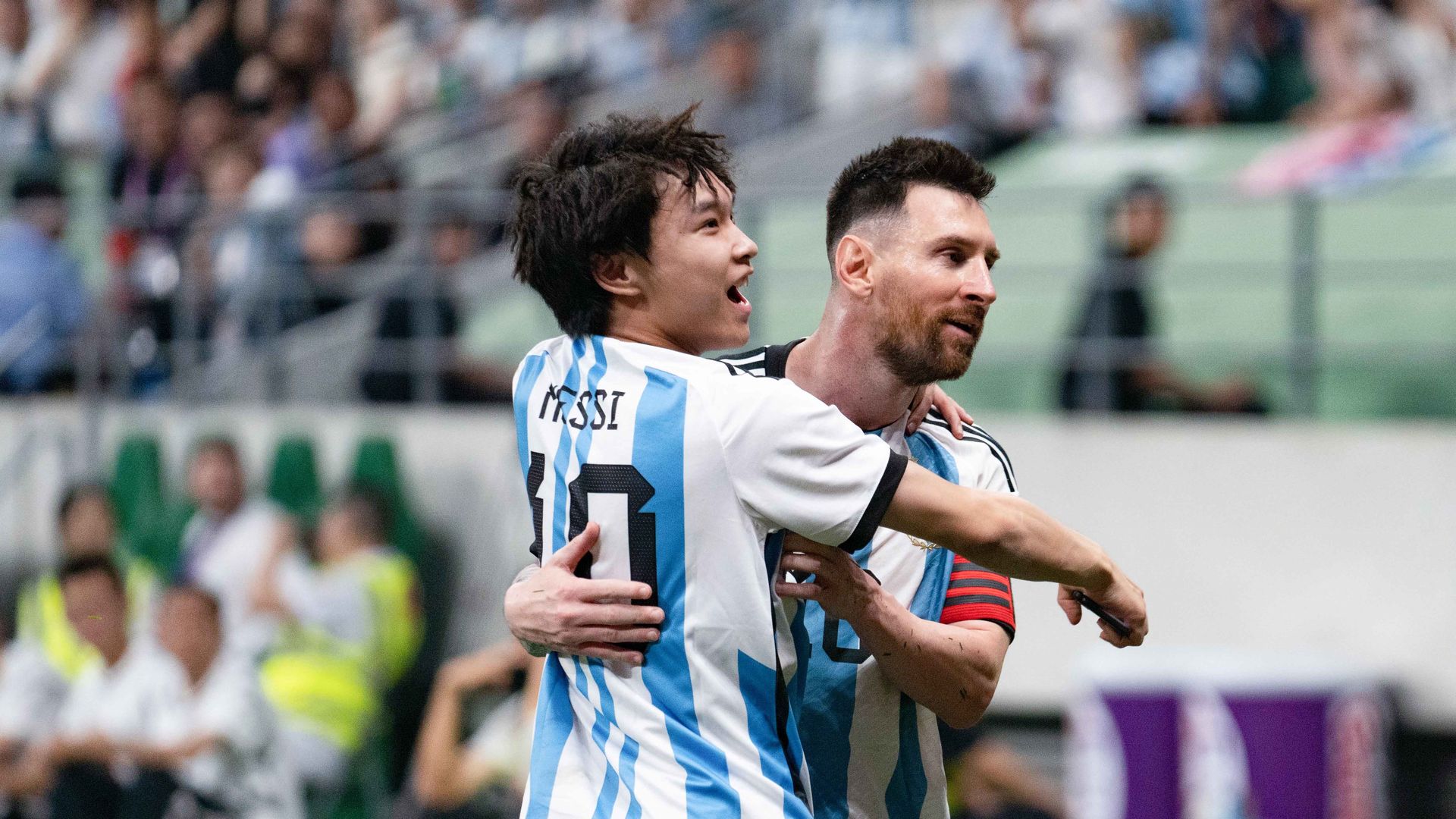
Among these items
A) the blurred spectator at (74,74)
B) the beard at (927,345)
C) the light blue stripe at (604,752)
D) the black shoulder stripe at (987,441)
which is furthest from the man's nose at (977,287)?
the blurred spectator at (74,74)

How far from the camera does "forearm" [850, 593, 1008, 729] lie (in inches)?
114

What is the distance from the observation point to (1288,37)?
29.2ft

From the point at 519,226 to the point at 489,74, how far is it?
9.40 meters

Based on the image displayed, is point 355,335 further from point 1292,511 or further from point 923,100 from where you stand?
point 1292,511

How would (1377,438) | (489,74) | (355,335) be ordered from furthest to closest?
(489,74) → (355,335) → (1377,438)

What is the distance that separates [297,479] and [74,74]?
4.95 m

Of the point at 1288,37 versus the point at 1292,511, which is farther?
the point at 1288,37

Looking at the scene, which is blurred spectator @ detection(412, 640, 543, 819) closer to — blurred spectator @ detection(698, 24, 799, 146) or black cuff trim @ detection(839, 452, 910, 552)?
blurred spectator @ detection(698, 24, 799, 146)

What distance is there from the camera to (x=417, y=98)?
480 inches

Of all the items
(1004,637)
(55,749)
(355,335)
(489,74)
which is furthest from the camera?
(489,74)

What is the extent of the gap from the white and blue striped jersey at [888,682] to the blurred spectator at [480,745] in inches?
196

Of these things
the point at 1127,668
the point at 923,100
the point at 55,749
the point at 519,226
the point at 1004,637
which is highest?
the point at 923,100

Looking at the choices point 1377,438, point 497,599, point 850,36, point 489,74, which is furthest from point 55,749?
point 1377,438

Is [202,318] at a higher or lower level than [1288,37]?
lower
